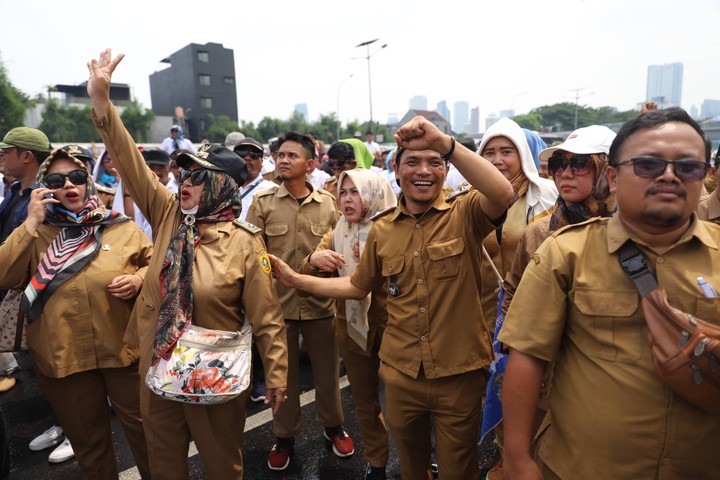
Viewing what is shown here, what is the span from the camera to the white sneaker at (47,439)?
11.7 ft

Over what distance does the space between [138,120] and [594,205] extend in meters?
61.6

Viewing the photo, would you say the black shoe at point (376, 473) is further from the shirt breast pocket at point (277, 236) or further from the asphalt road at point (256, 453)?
the shirt breast pocket at point (277, 236)

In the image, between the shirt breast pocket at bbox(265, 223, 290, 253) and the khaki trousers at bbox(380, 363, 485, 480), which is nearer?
the khaki trousers at bbox(380, 363, 485, 480)

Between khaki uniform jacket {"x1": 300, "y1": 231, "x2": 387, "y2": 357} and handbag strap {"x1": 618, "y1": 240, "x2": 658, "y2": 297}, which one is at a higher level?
handbag strap {"x1": 618, "y1": 240, "x2": 658, "y2": 297}

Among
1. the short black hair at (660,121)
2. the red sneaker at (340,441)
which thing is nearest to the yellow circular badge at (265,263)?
the red sneaker at (340,441)

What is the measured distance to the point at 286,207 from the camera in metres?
3.66

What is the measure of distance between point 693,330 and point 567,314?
396 mm

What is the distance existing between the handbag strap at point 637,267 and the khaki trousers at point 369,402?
1732mm

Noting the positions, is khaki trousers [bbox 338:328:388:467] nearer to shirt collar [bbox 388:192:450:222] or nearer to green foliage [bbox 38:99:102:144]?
shirt collar [bbox 388:192:450:222]

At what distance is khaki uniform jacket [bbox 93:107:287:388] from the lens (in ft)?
7.60

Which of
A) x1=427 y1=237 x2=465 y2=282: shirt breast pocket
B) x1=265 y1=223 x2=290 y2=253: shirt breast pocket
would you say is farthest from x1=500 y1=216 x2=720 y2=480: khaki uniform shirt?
x1=265 y1=223 x2=290 y2=253: shirt breast pocket

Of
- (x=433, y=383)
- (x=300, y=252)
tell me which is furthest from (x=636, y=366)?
(x=300, y=252)

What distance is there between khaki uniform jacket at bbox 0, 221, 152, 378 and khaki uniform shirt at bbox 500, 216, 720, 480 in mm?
2320

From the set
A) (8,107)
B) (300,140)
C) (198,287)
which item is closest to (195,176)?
(198,287)
